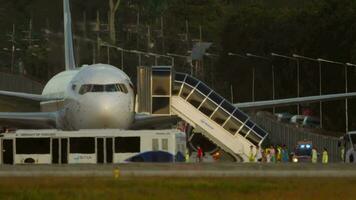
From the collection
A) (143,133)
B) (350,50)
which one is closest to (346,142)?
(143,133)

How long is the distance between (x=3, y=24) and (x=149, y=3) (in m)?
49.9

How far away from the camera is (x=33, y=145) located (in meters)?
52.6

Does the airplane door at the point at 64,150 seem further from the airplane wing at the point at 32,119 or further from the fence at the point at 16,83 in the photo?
the fence at the point at 16,83

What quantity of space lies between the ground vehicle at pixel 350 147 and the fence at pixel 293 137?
8.25 metres

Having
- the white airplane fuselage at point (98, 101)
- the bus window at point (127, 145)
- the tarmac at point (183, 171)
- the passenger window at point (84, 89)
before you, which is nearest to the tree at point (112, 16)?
the white airplane fuselage at point (98, 101)

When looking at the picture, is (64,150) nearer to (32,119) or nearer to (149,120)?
(149,120)

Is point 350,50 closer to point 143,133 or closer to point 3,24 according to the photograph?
point 3,24

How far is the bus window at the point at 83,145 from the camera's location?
169ft

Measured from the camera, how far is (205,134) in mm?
63031

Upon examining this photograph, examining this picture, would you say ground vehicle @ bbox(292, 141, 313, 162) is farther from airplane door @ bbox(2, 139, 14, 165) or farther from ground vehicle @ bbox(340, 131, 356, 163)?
airplane door @ bbox(2, 139, 14, 165)

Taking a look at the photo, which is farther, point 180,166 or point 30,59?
point 30,59

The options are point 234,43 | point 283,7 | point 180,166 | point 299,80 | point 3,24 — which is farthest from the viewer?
point 283,7

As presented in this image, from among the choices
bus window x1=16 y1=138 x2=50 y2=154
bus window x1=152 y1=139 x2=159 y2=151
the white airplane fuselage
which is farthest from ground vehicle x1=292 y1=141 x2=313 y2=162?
bus window x1=16 y1=138 x2=50 y2=154
